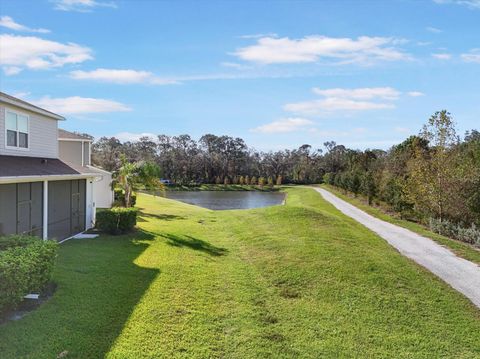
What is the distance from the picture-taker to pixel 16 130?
1397cm

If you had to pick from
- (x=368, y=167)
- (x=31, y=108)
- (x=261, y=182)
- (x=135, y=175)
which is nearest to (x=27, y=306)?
(x=31, y=108)

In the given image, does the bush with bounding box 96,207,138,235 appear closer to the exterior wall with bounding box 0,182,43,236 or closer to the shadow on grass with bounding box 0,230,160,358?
the exterior wall with bounding box 0,182,43,236

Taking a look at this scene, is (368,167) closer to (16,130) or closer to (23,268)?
(16,130)

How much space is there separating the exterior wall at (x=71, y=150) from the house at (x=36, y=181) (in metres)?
7.41

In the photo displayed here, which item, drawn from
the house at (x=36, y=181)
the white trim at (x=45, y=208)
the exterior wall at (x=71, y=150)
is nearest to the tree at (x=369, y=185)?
the exterior wall at (x=71, y=150)

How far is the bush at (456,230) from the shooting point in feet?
58.6

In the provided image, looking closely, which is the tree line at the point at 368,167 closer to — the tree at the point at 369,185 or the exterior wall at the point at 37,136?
the tree at the point at 369,185

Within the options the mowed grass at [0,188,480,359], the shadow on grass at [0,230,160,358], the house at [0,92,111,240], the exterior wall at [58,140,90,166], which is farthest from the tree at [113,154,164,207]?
the shadow on grass at [0,230,160,358]

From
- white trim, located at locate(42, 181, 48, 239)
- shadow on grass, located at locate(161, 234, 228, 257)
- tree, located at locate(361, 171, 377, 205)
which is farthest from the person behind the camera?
tree, located at locate(361, 171, 377, 205)

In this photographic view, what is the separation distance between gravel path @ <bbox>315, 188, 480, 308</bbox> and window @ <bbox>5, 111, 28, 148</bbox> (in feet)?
45.4

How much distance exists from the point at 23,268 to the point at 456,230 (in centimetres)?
1871

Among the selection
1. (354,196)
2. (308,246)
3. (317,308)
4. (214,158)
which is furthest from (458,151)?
(214,158)

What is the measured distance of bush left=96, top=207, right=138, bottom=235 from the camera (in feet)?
55.8

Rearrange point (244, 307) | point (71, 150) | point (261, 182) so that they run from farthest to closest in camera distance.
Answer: point (261, 182) < point (71, 150) < point (244, 307)
